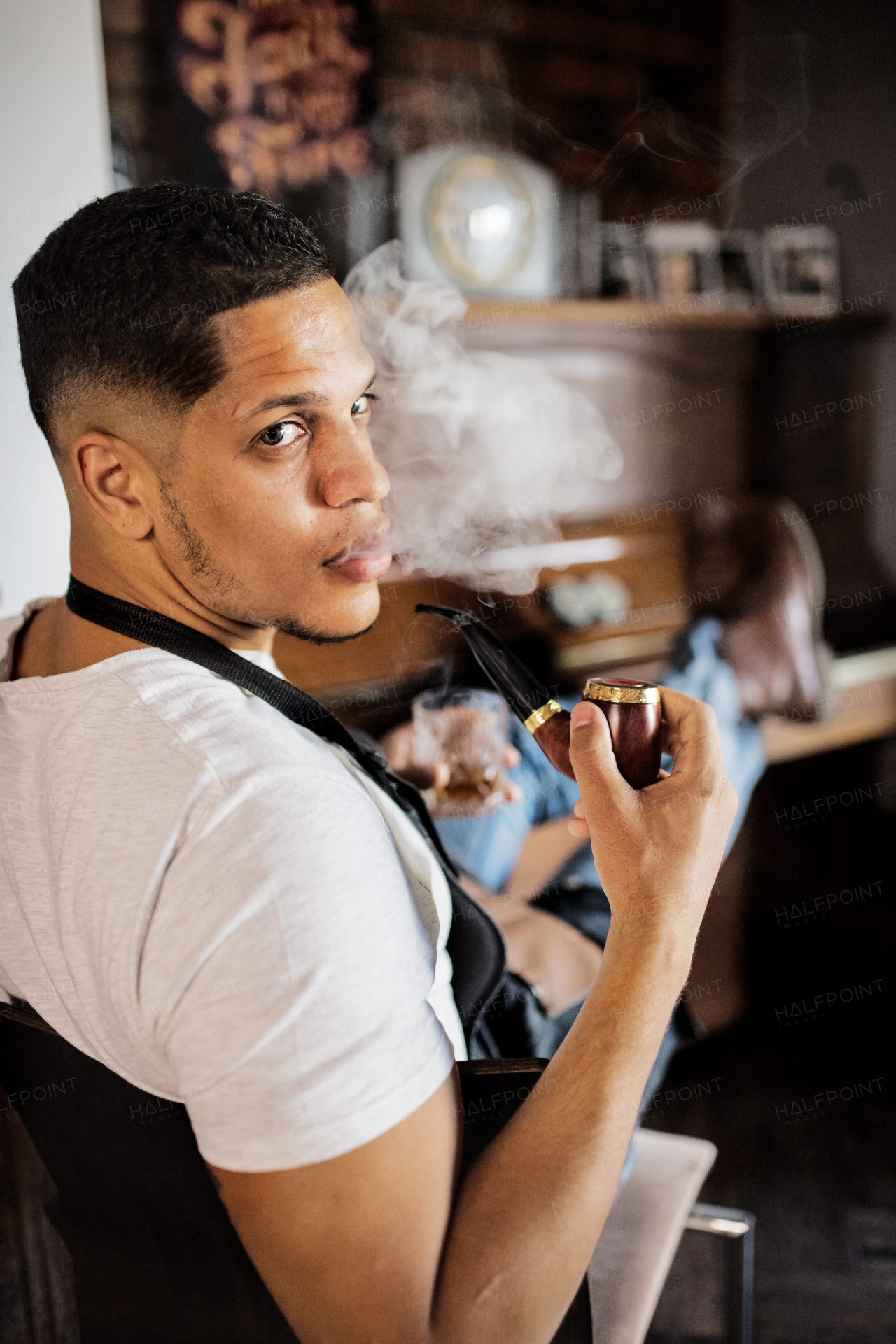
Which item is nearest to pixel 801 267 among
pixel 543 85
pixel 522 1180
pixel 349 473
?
pixel 543 85

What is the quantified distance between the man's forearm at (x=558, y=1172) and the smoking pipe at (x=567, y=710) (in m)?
0.16

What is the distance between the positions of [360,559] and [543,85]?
7.84 ft

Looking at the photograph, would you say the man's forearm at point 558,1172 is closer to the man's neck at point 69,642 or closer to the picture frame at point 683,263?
the man's neck at point 69,642

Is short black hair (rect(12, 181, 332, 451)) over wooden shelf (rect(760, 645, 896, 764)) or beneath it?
over

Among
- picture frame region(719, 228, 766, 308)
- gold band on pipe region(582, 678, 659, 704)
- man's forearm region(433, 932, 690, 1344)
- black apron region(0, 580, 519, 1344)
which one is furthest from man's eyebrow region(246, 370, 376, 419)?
picture frame region(719, 228, 766, 308)

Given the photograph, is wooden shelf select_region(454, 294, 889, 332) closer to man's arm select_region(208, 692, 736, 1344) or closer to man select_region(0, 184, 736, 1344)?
man select_region(0, 184, 736, 1344)

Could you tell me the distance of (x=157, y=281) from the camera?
750mm

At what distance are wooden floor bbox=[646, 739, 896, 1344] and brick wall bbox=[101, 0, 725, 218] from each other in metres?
1.92

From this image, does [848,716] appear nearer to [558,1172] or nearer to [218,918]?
[558,1172]

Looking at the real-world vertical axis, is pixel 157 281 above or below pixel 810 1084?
above

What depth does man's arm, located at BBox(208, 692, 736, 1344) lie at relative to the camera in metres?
0.62

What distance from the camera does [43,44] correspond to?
1064mm

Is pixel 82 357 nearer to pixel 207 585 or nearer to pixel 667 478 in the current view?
pixel 207 585

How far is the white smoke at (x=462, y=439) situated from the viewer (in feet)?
5.17
